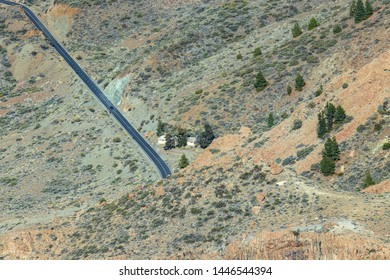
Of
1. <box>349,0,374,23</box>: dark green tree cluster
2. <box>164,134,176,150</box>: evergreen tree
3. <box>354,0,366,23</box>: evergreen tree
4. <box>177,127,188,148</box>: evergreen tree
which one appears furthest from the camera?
<box>354,0,366,23</box>: evergreen tree

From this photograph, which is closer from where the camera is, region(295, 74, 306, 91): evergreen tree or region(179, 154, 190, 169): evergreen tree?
region(179, 154, 190, 169): evergreen tree

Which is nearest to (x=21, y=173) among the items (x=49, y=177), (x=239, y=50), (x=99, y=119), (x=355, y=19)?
(x=49, y=177)

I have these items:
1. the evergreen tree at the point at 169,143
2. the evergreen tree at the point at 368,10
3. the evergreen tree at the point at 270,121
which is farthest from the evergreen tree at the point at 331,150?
the evergreen tree at the point at 368,10

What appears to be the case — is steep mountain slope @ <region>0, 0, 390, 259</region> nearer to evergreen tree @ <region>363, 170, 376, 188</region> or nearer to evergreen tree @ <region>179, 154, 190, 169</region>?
evergreen tree @ <region>363, 170, 376, 188</region>

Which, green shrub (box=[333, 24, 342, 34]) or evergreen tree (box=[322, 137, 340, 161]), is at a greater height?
green shrub (box=[333, 24, 342, 34])

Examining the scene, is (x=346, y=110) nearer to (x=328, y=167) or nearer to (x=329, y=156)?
(x=329, y=156)

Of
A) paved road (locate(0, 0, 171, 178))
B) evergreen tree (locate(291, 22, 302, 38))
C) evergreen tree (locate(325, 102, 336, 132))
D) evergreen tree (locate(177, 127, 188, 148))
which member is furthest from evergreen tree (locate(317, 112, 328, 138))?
evergreen tree (locate(291, 22, 302, 38))

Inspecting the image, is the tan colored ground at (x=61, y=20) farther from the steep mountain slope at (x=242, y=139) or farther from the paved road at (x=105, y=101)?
the steep mountain slope at (x=242, y=139)
